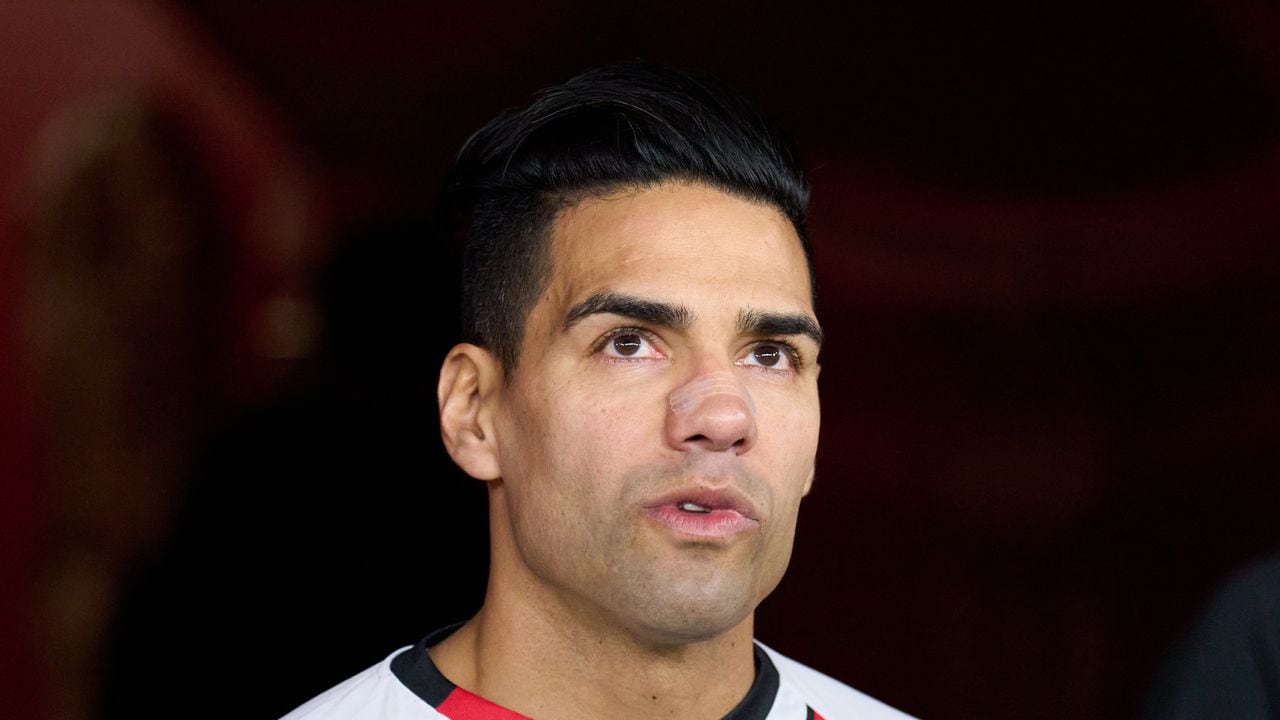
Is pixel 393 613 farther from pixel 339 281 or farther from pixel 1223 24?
pixel 1223 24

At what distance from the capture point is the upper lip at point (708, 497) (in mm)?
1804

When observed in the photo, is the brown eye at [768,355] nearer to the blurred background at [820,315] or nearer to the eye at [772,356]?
the eye at [772,356]

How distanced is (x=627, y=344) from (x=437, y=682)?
0.59 m

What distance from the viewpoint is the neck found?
1952 mm

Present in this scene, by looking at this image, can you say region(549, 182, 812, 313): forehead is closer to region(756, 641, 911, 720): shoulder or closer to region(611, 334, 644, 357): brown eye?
region(611, 334, 644, 357): brown eye

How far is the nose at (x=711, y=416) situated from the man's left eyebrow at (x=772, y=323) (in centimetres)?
10

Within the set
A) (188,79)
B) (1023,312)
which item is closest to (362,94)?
(188,79)

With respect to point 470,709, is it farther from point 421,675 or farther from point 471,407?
point 471,407

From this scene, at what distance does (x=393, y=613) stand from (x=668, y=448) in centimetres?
113

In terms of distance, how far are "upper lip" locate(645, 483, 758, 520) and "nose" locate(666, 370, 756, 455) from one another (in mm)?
52

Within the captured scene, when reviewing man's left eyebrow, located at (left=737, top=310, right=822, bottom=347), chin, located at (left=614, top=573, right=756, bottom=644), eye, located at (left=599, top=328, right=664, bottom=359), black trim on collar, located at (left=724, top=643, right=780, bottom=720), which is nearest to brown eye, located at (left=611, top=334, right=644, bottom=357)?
eye, located at (left=599, top=328, right=664, bottom=359)

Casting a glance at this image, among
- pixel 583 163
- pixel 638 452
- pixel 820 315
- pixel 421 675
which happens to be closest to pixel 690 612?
pixel 638 452

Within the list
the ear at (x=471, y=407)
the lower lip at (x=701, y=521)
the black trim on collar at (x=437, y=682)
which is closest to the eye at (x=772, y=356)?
the lower lip at (x=701, y=521)

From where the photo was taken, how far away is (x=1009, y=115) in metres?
2.93
